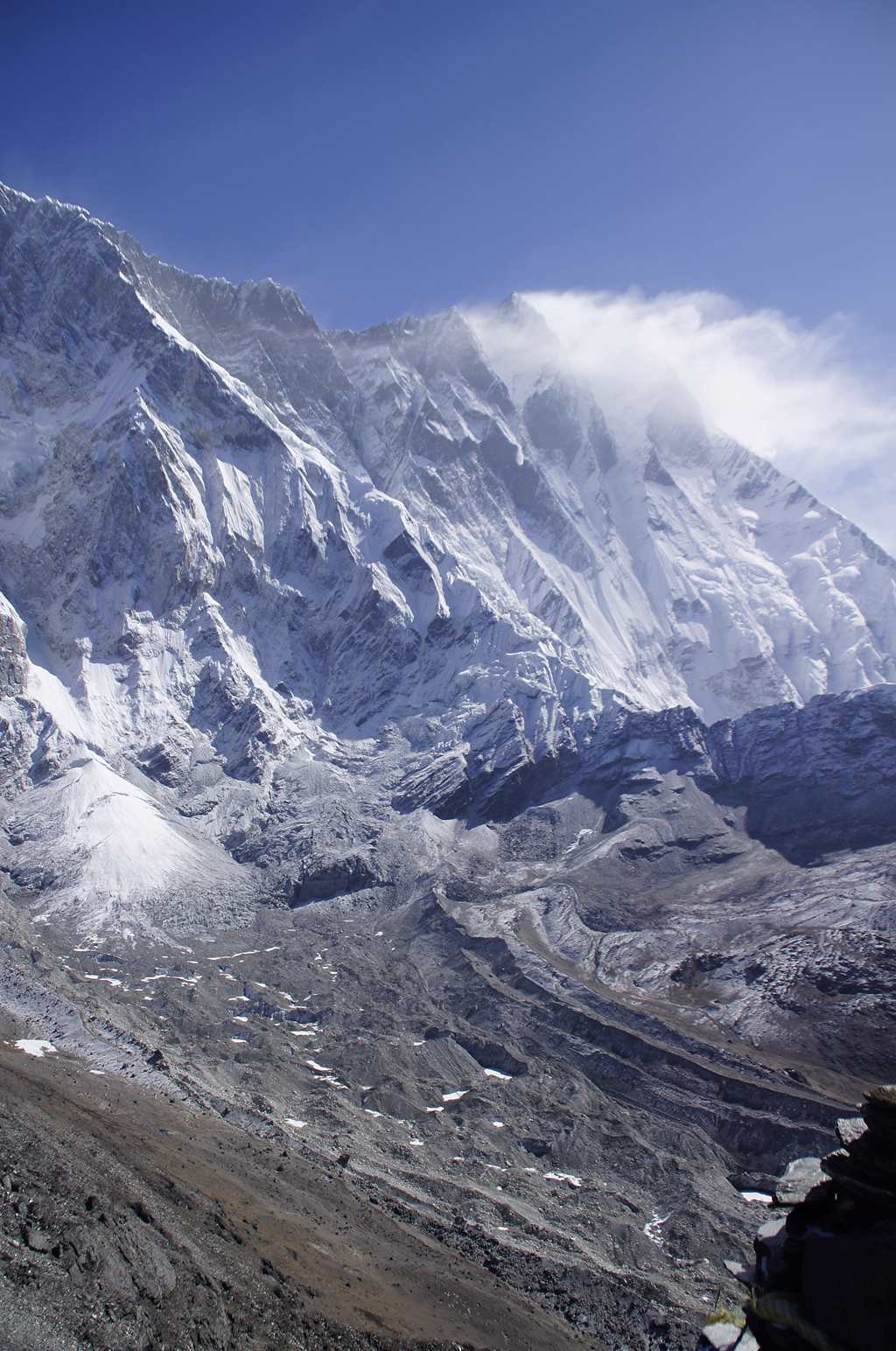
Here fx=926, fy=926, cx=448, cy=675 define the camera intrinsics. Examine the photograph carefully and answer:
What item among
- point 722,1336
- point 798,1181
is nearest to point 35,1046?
point 722,1336

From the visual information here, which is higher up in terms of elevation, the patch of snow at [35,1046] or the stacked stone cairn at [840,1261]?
the stacked stone cairn at [840,1261]

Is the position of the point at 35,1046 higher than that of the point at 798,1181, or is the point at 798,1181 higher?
the point at 798,1181

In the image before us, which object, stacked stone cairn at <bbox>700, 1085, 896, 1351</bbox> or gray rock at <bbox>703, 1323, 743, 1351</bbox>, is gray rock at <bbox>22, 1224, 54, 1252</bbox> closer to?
gray rock at <bbox>703, 1323, 743, 1351</bbox>

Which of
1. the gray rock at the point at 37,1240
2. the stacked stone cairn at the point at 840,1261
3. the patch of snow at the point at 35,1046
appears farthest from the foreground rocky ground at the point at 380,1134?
the stacked stone cairn at the point at 840,1261

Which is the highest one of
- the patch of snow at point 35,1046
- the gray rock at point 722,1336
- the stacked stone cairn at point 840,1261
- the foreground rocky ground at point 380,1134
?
the stacked stone cairn at point 840,1261

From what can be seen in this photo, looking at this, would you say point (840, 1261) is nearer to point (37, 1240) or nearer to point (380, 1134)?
point (37, 1240)

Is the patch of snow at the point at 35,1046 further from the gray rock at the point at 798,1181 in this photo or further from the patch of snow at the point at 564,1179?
the gray rock at the point at 798,1181

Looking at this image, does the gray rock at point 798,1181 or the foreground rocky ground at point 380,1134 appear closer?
the gray rock at point 798,1181

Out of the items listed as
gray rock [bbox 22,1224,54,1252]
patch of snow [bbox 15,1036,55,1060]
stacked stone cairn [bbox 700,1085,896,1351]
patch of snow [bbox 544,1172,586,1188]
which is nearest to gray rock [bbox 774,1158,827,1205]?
stacked stone cairn [bbox 700,1085,896,1351]

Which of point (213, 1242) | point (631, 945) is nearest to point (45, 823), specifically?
point (631, 945)

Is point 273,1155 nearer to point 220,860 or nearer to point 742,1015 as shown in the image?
point 742,1015
